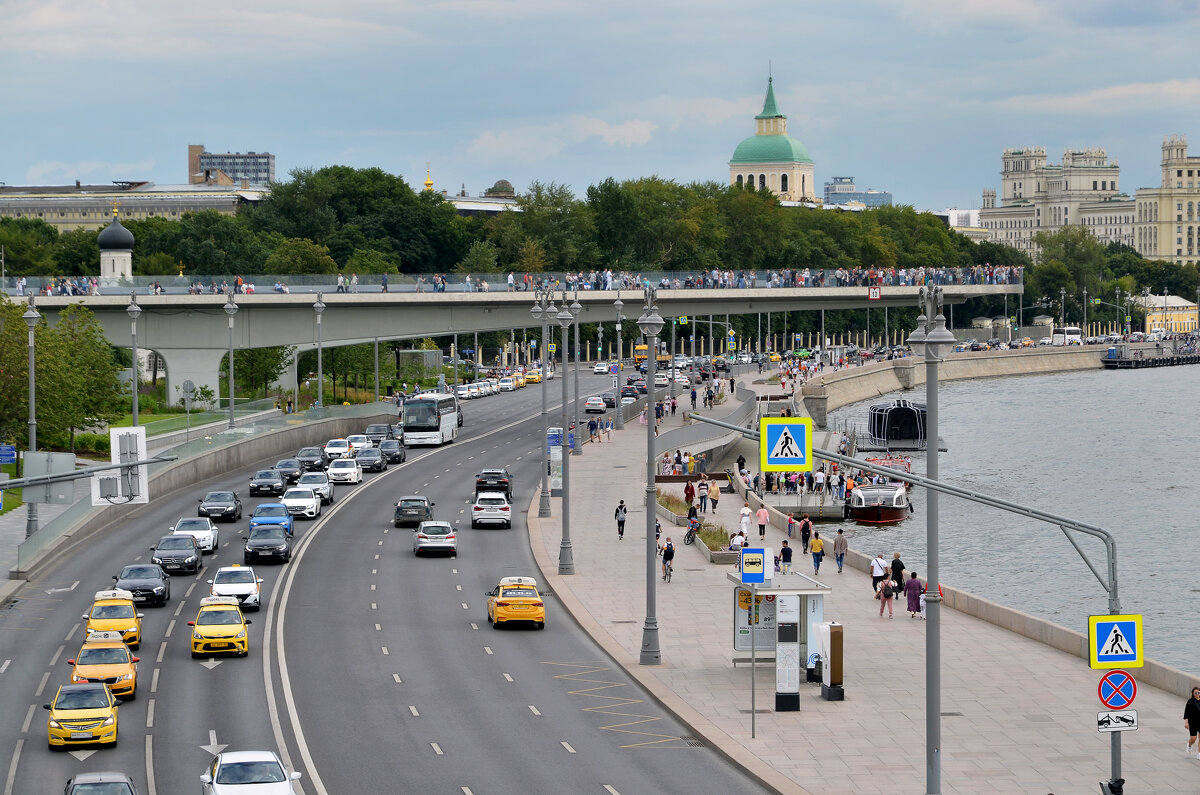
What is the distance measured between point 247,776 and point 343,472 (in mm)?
48585

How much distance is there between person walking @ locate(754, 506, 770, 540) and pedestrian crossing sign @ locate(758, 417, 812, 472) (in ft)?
96.3

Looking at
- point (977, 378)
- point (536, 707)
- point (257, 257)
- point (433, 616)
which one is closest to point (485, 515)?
point (433, 616)

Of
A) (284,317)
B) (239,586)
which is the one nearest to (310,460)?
(284,317)

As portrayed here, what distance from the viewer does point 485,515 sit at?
61031 mm

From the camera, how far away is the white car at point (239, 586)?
4291 cm

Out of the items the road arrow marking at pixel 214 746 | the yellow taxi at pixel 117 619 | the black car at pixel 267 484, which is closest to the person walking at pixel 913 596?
the road arrow marking at pixel 214 746

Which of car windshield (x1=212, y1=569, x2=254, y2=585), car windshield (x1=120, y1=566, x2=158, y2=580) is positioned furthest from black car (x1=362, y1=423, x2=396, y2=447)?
car windshield (x1=212, y1=569, x2=254, y2=585)

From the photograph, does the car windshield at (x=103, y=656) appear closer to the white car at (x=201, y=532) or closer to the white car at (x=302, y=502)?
the white car at (x=201, y=532)

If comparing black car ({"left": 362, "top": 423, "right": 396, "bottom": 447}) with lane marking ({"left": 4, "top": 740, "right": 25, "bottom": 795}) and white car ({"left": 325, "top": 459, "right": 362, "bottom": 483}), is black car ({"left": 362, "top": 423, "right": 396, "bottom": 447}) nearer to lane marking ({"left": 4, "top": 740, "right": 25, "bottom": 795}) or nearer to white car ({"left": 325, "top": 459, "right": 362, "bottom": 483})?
white car ({"left": 325, "top": 459, "right": 362, "bottom": 483})

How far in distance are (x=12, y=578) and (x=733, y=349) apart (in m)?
155

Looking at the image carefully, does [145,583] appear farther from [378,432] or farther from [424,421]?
[424,421]

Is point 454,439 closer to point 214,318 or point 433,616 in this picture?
point 214,318

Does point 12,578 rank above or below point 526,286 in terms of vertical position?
below

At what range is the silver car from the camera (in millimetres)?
53562
